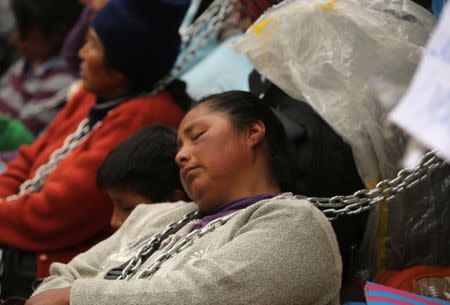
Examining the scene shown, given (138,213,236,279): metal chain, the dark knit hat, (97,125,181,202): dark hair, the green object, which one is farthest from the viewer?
the green object

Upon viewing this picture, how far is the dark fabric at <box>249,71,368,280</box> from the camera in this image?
7.38 ft

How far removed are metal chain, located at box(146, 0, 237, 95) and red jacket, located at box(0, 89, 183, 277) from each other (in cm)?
11

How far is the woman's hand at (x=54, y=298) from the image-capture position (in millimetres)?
1854

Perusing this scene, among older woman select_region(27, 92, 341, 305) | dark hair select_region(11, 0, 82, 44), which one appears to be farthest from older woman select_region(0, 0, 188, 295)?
dark hair select_region(11, 0, 82, 44)

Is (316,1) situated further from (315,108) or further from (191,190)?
(191,190)

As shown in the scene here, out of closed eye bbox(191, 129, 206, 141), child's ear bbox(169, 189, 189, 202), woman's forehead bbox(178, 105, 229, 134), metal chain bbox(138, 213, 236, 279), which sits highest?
woman's forehead bbox(178, 105, 229, 134)

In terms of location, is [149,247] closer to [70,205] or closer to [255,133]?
[255,133]

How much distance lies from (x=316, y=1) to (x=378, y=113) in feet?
1.03

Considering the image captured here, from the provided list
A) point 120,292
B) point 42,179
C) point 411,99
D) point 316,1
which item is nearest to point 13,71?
point 42,179

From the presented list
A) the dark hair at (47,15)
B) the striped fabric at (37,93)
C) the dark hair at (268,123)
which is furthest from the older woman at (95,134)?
the dark hair at (47,15)

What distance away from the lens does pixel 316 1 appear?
2.39 m

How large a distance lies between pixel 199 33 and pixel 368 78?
42.6 inches

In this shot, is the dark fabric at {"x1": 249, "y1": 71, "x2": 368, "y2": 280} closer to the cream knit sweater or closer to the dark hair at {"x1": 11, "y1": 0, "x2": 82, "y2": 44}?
the cream knit sweater

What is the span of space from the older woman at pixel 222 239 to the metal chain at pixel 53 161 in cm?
87
